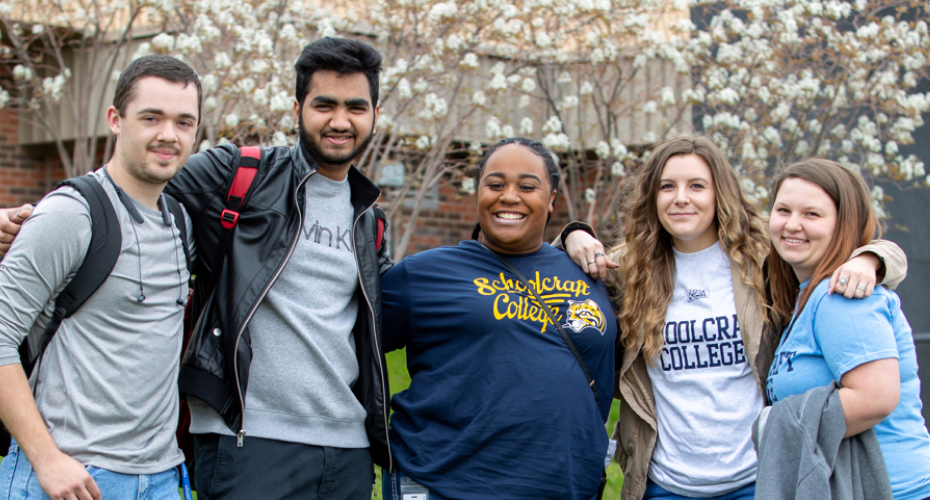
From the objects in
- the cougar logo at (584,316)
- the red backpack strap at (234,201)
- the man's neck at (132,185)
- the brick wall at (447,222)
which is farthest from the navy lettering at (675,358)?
the brick wall at (447,222)

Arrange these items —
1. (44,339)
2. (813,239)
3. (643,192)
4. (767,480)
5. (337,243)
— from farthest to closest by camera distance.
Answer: (643,192) → (337,243) → (813,239) → (767,480) → (44,339)

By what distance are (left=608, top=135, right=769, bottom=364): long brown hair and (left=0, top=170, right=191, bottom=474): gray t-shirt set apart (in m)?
1.72

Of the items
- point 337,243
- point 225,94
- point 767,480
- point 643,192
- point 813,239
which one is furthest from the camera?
point 225,94

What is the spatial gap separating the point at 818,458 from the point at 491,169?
1562 mm

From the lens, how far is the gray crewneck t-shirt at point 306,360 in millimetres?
2986

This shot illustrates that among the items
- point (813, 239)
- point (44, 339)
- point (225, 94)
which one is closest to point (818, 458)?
point (813, 239)

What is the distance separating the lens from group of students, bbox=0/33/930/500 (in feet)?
8.60

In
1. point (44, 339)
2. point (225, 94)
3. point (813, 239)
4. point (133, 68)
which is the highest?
point (225, 94)

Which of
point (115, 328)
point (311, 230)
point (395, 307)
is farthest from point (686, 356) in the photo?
point (115, 328)

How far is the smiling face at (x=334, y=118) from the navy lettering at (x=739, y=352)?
62.7 inches

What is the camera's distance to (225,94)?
6750 mm

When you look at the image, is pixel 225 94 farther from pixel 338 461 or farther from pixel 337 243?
pixel 338 461

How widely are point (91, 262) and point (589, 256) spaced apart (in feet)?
6.02

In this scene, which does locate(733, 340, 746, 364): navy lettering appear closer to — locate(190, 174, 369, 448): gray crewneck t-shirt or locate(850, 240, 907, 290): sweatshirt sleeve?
locate(850, 240, 907, 290): sweatshirt sleeve
